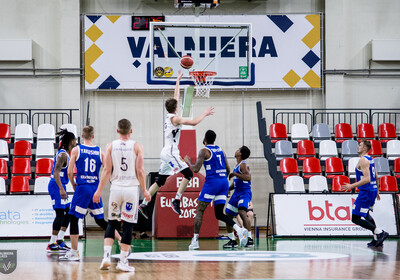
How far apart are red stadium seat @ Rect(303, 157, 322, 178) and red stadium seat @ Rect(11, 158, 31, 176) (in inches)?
273

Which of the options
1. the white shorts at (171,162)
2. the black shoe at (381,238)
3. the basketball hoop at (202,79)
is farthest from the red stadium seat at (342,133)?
the white shorts at (171,162)

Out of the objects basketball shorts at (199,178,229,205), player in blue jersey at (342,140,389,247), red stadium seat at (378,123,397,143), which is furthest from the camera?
red stadium seat at (378,123,397,143)

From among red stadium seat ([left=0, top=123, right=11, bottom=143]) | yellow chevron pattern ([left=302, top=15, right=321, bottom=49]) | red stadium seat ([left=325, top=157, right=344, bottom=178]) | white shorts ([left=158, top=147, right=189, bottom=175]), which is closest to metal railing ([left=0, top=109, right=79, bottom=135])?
red stadium seat ([left=0, top=123, right=11, bottom=143])

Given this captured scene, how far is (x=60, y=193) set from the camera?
10.2 m

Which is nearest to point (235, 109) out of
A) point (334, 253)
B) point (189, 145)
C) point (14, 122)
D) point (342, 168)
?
point (342, 168)

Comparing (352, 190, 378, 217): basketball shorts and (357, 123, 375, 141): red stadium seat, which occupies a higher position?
(357, 123, 375, 141): red stadium seat

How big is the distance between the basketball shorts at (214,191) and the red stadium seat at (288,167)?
15.3 feet

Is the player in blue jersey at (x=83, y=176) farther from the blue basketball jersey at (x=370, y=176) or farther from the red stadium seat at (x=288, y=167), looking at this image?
the red stadium seat at (x=288, y=167)

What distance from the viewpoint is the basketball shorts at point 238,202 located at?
11836 millimetres

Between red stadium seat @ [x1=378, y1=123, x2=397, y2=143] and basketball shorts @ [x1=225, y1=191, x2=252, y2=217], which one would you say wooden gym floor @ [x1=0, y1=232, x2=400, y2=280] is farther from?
red stadium seat @ [x1=378, y1=123, x2=397, y2=143]

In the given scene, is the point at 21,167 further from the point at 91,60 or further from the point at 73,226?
the point at 73,226

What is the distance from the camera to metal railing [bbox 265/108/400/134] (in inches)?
714

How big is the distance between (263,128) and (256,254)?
22.5ft

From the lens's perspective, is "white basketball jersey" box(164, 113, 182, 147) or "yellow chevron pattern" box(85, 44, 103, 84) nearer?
"white basketball jersey" box(164, 113, 182, 147)
